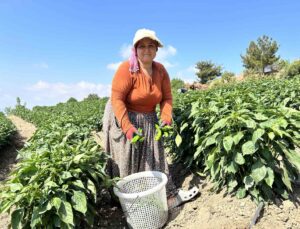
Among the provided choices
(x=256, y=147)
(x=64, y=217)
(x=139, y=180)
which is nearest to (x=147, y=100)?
(x=139, y=180)

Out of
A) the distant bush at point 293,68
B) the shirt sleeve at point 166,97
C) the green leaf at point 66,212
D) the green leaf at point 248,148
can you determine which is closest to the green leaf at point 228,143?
the green leaf at point 248,148

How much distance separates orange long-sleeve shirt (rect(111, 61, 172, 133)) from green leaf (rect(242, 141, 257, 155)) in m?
1.05

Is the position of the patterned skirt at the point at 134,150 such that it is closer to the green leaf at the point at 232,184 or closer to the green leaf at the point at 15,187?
the green leaf at the point at 232,184

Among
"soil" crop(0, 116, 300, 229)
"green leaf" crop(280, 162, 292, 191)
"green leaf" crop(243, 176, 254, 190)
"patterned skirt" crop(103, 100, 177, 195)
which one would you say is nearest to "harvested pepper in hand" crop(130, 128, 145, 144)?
"patterned skirt" crop(103, 100, 177, 195)

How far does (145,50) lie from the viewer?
3471 mm

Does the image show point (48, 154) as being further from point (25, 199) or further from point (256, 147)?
point (256, 147)

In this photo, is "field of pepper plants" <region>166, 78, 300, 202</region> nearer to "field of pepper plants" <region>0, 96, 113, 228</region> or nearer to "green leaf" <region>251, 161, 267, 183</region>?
"green leaf" <region>251, 161, 267, 183</region>

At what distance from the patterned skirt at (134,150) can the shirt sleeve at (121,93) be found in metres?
0.22

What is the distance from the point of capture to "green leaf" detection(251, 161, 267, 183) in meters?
2.71

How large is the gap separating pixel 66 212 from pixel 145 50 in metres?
1.81

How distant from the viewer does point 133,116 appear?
3.62 m

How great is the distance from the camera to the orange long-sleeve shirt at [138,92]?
3.39m

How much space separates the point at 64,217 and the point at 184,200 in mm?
1427

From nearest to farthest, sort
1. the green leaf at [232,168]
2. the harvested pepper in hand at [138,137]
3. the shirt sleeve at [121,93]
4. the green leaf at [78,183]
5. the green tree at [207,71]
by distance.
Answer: the green leaf at [78,183] → the green leaf at [232,168] → the harvested pepper in hand at [138,137] → the shirt sleeve at [121,93] → the green tree at [207,71]
